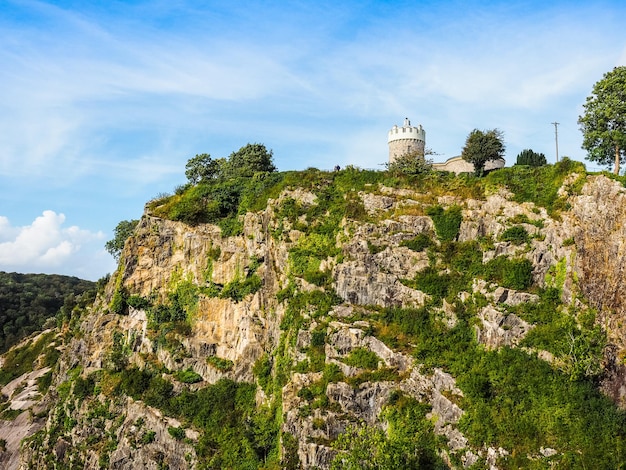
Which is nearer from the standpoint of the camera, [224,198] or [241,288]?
[241,288]

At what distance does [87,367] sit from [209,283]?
1374 centimetres

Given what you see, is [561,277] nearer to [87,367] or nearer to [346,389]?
[346,389]

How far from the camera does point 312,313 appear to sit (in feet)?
118

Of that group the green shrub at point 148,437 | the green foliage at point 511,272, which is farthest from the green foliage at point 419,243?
the green shrub at point 148,437

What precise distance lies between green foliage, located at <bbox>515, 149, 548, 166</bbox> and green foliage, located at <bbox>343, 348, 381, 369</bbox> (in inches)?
831

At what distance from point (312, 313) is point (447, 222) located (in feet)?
36.8

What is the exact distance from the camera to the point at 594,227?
98.6 feet

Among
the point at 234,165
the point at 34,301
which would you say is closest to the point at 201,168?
the point at 234,165

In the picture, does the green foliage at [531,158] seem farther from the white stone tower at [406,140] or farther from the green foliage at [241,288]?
the green foliage at [241,288]

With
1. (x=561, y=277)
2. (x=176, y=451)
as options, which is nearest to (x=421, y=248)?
(x=561, y=277)

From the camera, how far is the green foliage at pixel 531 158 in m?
41.9

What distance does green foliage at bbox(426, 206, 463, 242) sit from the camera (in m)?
36.4

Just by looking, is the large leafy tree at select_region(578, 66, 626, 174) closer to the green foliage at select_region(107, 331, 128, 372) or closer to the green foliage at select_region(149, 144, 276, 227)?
the green foliage at select_region(149, 144, 276, 227)

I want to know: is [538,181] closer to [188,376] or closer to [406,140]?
[406,140]
